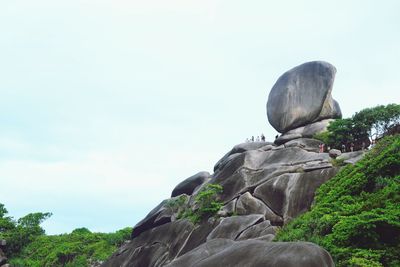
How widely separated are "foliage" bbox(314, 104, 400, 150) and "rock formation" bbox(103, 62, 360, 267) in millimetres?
1315

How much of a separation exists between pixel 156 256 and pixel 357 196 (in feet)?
41.7

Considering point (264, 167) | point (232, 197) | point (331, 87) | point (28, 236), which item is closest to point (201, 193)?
point (232, 197)

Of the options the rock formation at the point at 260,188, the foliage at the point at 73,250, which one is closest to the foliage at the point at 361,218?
the rock formation at the point at 260,188

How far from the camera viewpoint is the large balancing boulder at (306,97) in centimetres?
3222

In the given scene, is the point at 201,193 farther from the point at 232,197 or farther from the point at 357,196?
the point at 357,196

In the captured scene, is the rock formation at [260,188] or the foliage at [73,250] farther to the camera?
the foliage at [73,250]

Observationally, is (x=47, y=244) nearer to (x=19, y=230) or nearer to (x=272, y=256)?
(x=19, y=230)

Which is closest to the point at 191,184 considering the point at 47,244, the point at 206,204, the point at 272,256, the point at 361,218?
the point at 206,204

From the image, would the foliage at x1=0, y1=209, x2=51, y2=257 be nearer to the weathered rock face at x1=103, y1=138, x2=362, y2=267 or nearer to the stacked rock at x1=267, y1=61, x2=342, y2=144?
the weathered rock face at x1=103, y1=138, x2=362, y2=267

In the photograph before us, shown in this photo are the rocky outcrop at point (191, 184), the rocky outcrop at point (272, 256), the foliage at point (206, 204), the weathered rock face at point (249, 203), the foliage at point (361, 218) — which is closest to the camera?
the rocky outcrop at point (272, 256)

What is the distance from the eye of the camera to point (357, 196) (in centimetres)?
1653

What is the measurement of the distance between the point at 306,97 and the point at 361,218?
20.4m

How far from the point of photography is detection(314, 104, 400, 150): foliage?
2811 cm

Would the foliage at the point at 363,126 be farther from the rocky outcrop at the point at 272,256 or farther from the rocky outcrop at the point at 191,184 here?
the rocky outcrop at the point at 272,256
